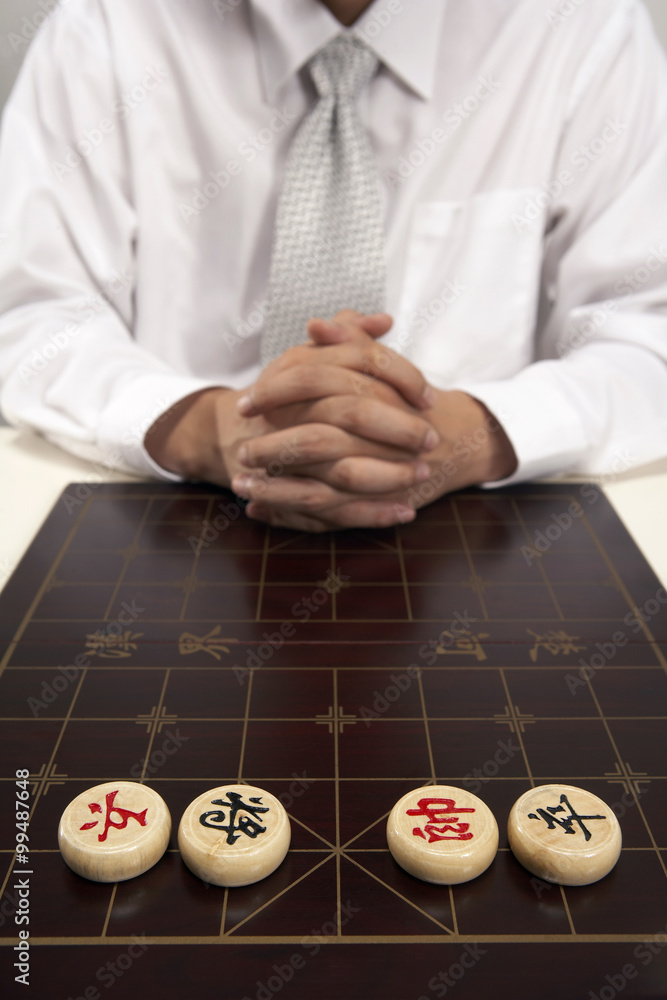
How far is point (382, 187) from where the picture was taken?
1.53 meters

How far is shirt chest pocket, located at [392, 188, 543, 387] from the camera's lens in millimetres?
1505

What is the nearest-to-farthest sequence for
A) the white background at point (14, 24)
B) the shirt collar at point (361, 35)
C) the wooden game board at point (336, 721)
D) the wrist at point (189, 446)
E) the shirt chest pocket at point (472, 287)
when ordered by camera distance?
1. the wooden game board at point (336, 721)
2. the wrist at point (189, 446)
3. the shirt collar at point (361, 35)
4. the shirt chest pocket at point (472, 287)
5. the white background at point (14, 24)

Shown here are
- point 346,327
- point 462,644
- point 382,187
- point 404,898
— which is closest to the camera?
point 404,898

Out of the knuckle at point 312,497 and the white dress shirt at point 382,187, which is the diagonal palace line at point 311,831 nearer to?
the knuckle at point 312,497

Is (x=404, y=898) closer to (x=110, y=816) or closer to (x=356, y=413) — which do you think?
(x=110, y=816)

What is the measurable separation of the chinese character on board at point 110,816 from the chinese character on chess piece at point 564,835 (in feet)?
0.93

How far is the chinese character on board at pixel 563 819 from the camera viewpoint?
0.61 m

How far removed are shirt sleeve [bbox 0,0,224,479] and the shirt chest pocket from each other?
509 mm

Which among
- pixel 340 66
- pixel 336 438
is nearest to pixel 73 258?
pixel 340 66

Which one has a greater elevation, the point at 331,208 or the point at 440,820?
the point at 331,208

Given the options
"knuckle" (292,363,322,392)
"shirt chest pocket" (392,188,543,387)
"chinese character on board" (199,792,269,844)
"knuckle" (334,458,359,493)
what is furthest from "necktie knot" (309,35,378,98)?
"chinese character on board" (199,792,269,844)

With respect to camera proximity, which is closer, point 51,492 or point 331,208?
point 51,492

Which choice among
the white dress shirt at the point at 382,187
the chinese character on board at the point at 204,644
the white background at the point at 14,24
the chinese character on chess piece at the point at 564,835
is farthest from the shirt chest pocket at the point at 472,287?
the chinese character on chess piece at the point at 564,835

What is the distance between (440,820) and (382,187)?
48.7 inches
